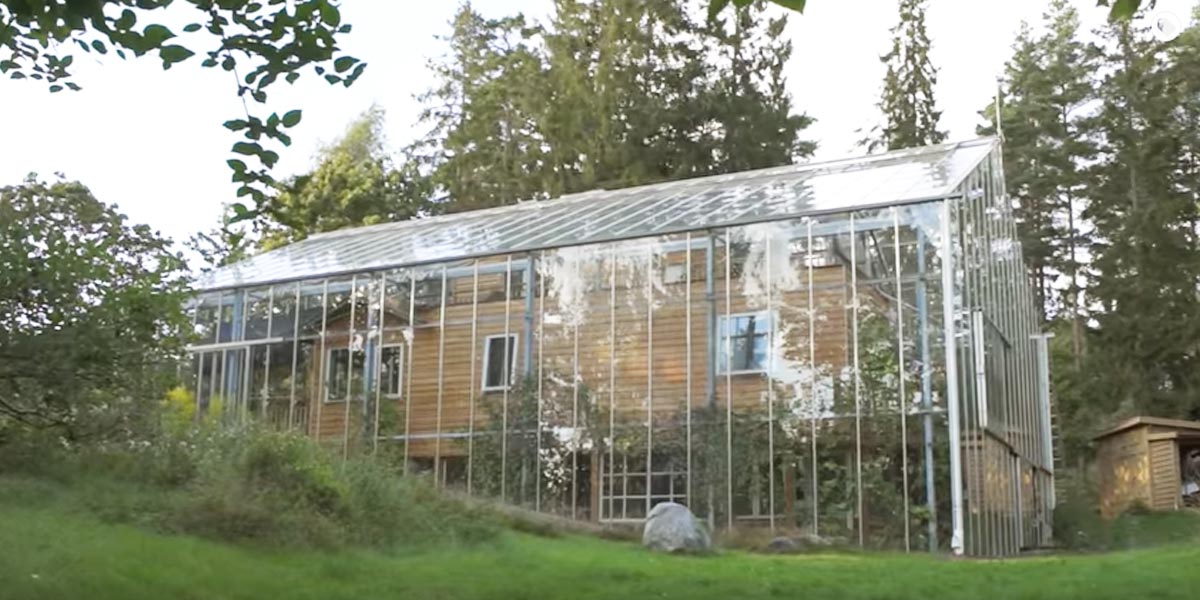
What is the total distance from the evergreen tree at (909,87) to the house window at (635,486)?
21.1 metres

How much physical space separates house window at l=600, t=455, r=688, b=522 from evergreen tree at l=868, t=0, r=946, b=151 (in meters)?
21.1

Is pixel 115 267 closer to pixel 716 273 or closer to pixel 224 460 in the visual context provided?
pixel 224 460

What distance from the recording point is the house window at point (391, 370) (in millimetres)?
18875

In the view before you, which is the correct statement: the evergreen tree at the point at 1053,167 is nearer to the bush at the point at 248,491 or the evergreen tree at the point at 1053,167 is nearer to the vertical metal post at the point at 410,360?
the vertical metal post at the point at 410,360

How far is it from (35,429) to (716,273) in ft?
30.8

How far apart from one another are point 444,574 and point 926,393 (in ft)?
26.3

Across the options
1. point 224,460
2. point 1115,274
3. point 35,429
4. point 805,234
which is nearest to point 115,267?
point 35,429

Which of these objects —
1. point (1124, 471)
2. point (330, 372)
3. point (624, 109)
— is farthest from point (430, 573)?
point (624, 109)

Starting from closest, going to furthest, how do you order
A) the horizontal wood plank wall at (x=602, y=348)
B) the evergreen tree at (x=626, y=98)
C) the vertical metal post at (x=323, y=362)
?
the horizontal wood plank wall at (x=602, y=348)
the vertical metal post at (x=323, y=362)
the evergreen tree at (x=626, y=98)

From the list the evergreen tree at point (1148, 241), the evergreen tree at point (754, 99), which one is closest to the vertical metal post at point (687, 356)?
the evergreen tree at point (754, 99)

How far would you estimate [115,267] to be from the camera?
1041 centimetres

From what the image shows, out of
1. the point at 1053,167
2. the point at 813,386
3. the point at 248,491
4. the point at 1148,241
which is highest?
the point at 1053,167

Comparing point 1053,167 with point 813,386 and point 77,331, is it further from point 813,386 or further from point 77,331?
point 77,331

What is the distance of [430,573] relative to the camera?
9.12 meters
